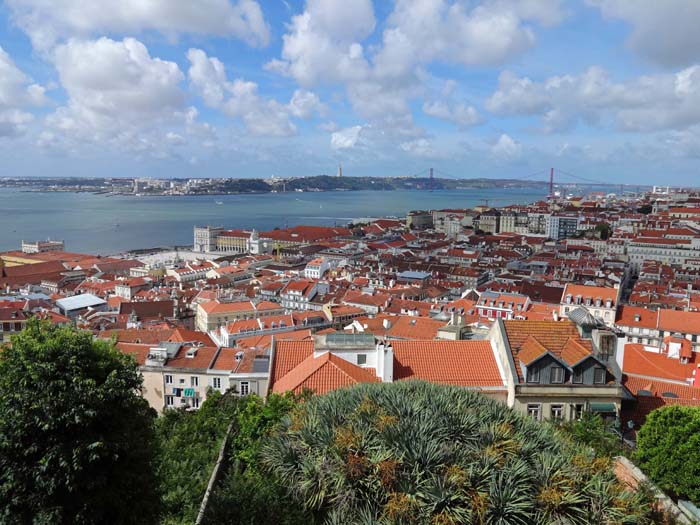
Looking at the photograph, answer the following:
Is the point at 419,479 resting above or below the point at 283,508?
above

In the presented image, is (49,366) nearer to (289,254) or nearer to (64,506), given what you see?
(64,506)

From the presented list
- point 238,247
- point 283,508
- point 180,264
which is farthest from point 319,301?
point 238,247

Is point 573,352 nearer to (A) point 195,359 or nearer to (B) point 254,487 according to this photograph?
(B) point 254,487

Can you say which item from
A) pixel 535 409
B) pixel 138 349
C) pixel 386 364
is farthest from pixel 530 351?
pixel 138 349

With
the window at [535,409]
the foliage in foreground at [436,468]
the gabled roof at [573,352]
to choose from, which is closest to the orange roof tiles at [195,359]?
the window at [535,409]

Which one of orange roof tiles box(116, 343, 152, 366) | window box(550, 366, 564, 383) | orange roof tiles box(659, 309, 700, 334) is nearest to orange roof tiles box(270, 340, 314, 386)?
window box(550, 366, 564, 383)

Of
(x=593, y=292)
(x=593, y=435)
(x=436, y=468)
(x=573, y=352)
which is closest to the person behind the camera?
(x=436, y=468)
